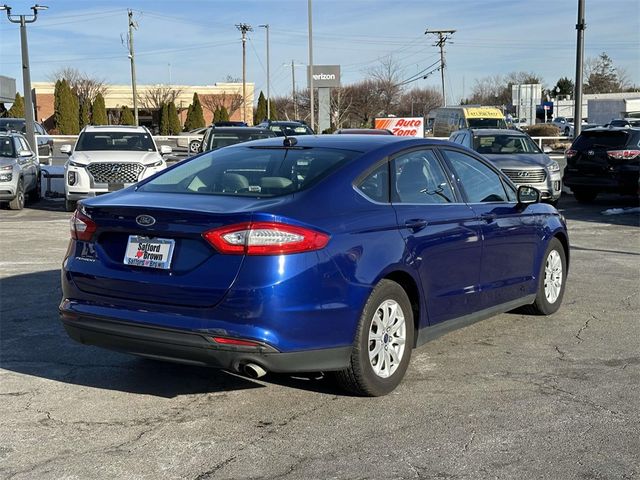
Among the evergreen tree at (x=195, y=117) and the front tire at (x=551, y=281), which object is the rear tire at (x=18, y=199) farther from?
the evergreen tree at (x=195, y=117)

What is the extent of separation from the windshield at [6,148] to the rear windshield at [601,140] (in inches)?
482

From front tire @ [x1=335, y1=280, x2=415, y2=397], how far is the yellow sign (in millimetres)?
31358

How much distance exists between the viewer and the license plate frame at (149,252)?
179 inches

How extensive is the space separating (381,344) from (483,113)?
32.3 metres

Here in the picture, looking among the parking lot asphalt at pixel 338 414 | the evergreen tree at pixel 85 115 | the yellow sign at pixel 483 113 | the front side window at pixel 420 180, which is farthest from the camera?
the evergreen tree at pixel 85 115

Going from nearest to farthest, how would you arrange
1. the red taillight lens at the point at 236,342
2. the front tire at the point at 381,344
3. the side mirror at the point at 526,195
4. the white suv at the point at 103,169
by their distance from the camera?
the red taillight lens at the point at 236,342
the front tire at the point at 381,344
the side mirror at the point at 526,195
the white suv at the point at 103,169

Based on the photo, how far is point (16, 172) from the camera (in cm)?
1656

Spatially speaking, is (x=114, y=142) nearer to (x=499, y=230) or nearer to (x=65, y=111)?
(x=499, y=230)

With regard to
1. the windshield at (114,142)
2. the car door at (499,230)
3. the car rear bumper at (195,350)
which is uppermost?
the windshield at (114,142)

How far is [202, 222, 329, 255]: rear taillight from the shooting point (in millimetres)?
4367

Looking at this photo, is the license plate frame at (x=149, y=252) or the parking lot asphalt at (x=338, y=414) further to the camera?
the license plate frame at (x=149, y=252)

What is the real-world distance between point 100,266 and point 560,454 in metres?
2.81

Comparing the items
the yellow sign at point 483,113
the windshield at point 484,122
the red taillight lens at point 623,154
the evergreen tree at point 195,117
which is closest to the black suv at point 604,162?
the red taillight lens at point 623,154

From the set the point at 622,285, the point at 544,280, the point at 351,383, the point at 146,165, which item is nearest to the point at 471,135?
the point at 146,165
